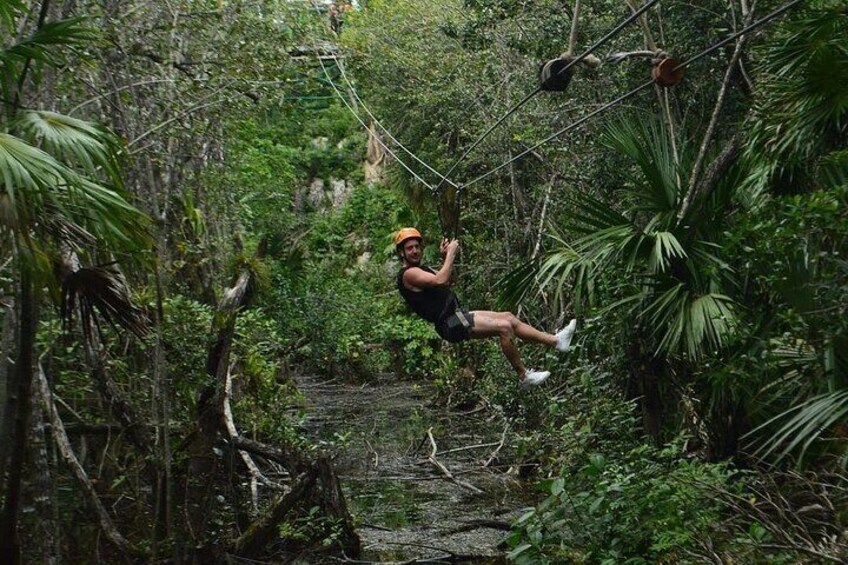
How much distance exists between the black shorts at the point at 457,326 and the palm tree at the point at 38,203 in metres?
3.41

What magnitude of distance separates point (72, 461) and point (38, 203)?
269 centimetres

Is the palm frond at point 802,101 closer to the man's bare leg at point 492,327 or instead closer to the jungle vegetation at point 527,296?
the jungle vegetation at point 527,296

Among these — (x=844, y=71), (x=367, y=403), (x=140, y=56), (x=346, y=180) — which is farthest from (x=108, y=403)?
(x=346, y=180)

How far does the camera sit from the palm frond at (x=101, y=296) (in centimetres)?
627

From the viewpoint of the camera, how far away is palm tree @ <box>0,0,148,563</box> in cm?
493

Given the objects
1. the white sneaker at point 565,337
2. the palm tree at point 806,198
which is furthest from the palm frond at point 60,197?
the white sneaker at point 565,337

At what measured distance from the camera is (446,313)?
346 inches

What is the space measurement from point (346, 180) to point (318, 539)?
2591 cm

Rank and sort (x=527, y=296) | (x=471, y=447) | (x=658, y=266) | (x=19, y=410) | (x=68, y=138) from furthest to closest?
(x=471, y=447)
(x=527, y=296)
(x=658, y=266)
(x=19, y=410)
(x=68, y=138)

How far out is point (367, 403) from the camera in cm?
→ 1964

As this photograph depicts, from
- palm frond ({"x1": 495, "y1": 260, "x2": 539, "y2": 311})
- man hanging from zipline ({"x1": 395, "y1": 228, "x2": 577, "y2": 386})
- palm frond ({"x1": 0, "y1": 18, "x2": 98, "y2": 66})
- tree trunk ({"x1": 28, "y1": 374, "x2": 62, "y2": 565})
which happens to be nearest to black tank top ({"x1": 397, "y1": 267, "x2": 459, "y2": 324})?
man hanging from zipline ({"x1": 395, "y1": 228, "x2": 577, "y2": 386})

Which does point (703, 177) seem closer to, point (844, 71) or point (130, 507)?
point (844, 71)

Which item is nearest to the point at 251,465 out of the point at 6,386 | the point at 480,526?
the point at 480,526

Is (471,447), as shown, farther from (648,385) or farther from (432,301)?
(648,385)
